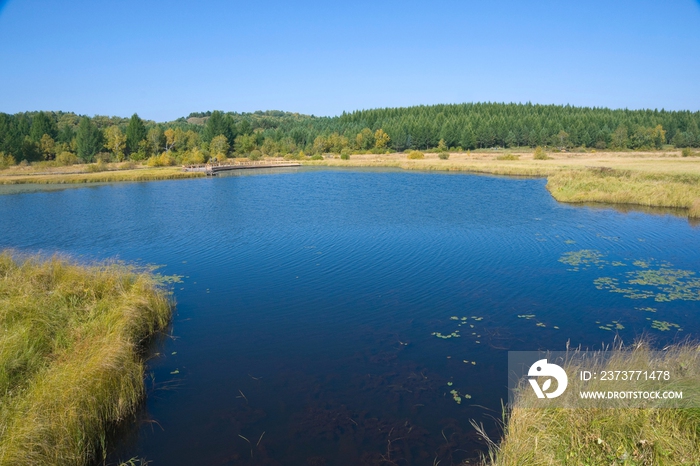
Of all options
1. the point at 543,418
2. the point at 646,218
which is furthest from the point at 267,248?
the point at 646,218

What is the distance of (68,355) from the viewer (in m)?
8.05

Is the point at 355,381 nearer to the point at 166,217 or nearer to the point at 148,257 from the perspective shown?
the point at 148,257

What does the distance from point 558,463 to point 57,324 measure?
9.15 m

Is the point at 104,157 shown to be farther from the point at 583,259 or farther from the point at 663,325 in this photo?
→ the point at 663,325

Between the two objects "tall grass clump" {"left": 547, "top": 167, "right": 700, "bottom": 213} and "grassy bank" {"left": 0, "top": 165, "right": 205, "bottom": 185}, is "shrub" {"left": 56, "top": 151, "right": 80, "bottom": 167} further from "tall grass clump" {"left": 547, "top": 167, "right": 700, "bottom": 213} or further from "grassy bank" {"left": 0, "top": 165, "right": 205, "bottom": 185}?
"tall grass clump" {"left": 547, "top": 167, "right": 700, "bottom": 213}

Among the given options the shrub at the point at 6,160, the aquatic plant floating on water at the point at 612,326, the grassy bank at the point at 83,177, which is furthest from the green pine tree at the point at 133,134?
the aquatic plant floating on water at the point at 612,326

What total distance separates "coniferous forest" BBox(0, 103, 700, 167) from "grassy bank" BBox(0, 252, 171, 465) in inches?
2575

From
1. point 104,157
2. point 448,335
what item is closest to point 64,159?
point 104,157

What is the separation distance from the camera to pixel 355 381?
28.0ft

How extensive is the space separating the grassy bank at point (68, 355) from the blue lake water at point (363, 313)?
1.93 ft

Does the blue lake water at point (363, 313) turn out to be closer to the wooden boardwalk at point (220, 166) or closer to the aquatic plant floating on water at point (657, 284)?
the aquatic plant floating on water at point (657, 284)

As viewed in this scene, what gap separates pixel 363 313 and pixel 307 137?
109 m

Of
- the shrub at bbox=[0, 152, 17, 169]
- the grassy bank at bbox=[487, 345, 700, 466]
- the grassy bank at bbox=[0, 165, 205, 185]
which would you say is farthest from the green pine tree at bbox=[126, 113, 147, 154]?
the grassy bank at bbox=[487, 345, 700, 466]

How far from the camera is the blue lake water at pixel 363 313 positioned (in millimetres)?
7156
